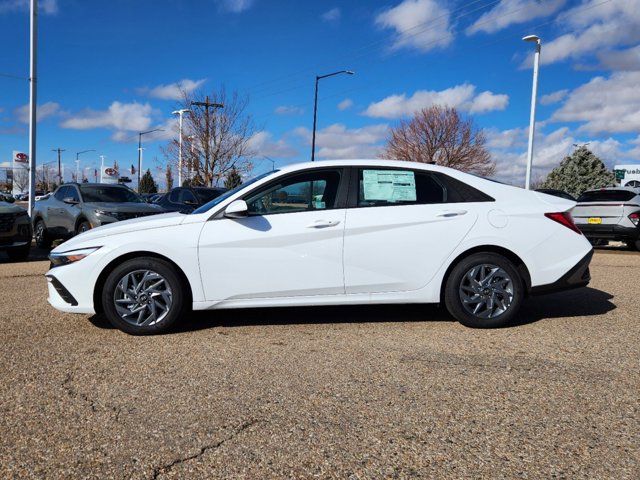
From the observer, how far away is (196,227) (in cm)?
463

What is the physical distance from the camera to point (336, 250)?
4.67 meters

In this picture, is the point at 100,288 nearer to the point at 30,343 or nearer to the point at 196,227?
the point at 30,343

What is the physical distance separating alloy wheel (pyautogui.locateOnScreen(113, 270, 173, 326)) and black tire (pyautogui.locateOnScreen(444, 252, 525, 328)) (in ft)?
8.43

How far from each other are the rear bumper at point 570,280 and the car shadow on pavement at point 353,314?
417 millimetres

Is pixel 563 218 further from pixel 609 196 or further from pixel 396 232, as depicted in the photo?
pixel 609 196

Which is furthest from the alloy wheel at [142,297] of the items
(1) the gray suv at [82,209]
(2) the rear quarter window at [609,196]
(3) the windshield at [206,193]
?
(2) the rear quarter window at [609,196]

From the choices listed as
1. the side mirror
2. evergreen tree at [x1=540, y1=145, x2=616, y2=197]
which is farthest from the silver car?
evergreen tree at [x1=540, y1=145, x2=616, y2=197]

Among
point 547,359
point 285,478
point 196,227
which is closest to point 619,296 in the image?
point 547,359

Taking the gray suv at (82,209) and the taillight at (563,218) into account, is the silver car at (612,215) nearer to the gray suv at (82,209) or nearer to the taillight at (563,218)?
the taillight at (563,218)

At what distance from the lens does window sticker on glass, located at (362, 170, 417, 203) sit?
487 centimetres

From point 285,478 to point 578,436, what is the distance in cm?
159

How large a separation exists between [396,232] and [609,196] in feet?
33.7

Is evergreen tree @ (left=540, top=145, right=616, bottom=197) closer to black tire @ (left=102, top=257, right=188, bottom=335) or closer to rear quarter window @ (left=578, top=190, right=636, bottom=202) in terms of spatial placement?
rear quarter window @ (left=578, top=190, right=636, bottom=202)

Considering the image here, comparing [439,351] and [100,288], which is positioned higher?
[100,288]
